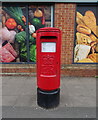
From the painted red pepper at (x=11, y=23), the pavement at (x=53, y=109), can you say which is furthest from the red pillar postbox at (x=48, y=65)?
the painted red pepper at (x=11, y=23)

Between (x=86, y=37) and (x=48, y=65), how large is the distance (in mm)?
2945

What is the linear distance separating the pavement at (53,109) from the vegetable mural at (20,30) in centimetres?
105

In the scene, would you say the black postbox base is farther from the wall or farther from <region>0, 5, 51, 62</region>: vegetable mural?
<region>0, 5, 51, 62</region>: vegetable mural

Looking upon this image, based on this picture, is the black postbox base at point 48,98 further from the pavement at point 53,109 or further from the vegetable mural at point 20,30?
the vegetable mural at point 20,30

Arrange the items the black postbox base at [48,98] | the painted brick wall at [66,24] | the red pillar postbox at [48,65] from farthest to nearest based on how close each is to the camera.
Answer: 1. the painted brick wall at [66,24]
2. the black postbox base at [48,98]
3. the red pillar postbox at [48,65]

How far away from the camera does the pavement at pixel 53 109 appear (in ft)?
9.04

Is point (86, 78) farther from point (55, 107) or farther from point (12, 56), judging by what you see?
point (12, 56)

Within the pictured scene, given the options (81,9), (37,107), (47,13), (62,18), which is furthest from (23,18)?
(37,107)

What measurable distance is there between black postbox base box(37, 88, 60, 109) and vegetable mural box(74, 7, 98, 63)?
8.31 feet

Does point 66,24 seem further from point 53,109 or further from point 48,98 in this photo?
point 53,109

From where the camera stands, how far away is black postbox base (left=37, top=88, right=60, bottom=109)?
2.92 metres

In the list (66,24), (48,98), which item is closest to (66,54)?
(66,24)

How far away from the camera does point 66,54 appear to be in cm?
500

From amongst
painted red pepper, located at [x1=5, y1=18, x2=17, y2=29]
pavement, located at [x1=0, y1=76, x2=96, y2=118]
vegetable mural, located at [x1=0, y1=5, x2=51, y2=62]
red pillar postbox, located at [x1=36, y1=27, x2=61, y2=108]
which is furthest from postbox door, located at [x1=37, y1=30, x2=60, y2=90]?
painted red pepper, located at [x1=5, y1=18, x2=17, y2=29]
